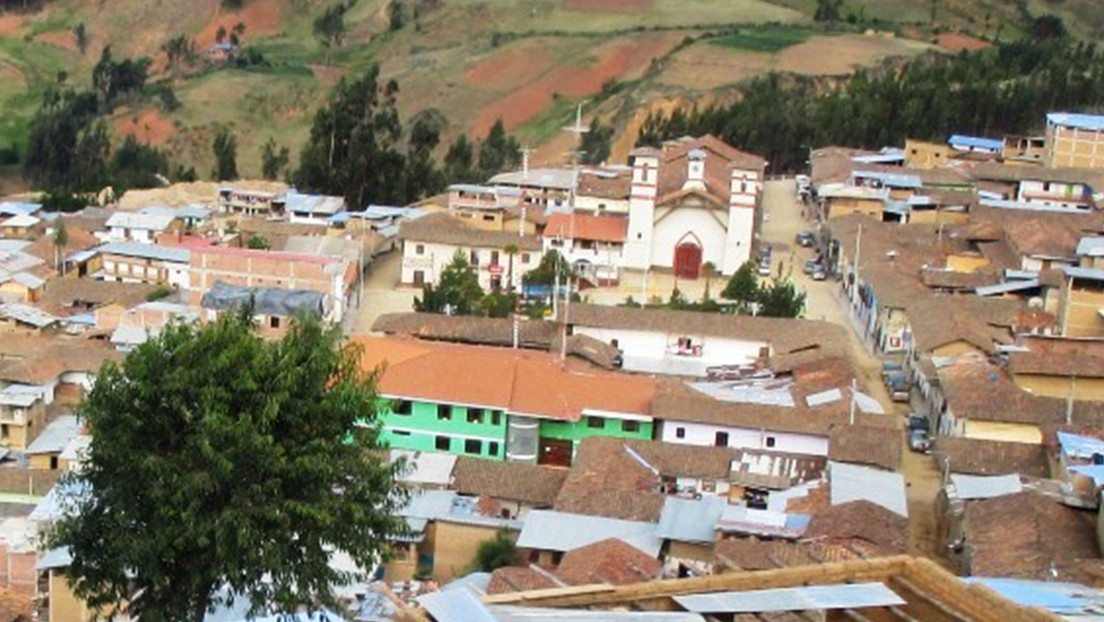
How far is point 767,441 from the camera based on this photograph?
1883 centimetres

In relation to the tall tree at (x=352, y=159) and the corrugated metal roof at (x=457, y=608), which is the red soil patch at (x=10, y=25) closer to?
the tall tree at (x=352, y=159)

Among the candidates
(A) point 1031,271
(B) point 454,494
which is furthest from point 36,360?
(A) point 1031,271

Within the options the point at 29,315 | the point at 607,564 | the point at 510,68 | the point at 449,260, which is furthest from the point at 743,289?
the point at 510,68

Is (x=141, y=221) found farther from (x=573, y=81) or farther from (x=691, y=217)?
(x=573, y=81)

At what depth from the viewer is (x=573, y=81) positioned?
54812 millimetres

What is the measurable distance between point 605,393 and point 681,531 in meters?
5.37

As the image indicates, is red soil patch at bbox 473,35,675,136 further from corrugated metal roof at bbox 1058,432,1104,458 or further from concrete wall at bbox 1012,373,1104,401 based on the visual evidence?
corrugated metal roof at bbox 1058,432,1104,458

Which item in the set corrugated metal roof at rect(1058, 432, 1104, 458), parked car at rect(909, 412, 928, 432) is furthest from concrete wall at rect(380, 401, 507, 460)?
corrugated metal roof at rect(1058, 432, 1104, 458)

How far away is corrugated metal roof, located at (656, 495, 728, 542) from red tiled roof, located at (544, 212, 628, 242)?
1420 cm

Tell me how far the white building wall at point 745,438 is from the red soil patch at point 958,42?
127ft

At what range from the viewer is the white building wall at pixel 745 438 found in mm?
18578

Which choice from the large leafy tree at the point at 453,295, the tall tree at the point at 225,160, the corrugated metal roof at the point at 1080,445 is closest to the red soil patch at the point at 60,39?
the tall tree at the point at 225,160

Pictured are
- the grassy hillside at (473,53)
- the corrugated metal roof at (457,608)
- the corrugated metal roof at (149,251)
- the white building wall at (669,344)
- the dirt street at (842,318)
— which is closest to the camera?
the corrugated metal roof at (457,608)

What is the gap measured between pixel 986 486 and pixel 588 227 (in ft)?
48.5
